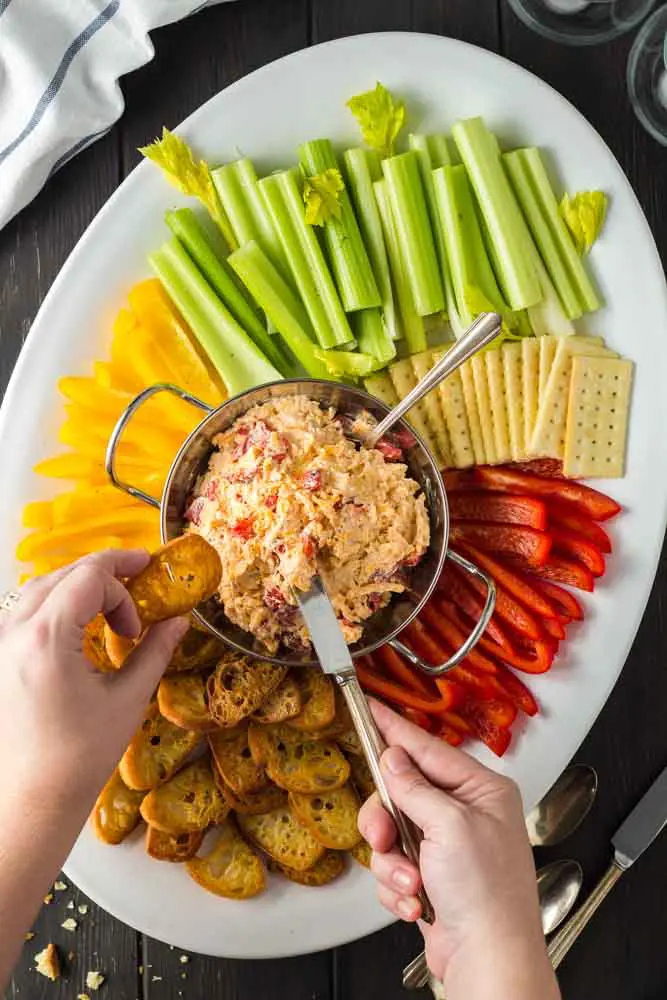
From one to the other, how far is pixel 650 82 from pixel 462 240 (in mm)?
887

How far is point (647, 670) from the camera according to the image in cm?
316

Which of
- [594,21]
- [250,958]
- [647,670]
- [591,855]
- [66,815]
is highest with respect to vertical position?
[594,21]

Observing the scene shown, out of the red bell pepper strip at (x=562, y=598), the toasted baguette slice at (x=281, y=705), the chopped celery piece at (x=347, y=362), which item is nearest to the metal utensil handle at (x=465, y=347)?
the chopped celery piece at (x=347, y=362)

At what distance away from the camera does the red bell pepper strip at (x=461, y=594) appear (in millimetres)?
2893

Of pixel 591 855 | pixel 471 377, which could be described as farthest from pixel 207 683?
pixel 591 855

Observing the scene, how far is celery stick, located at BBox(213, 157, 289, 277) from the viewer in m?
2.91

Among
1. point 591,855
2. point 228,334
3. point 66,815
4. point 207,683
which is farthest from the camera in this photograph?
point 591,855

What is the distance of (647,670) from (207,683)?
1.37m

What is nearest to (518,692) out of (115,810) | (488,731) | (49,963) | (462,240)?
(488,731)

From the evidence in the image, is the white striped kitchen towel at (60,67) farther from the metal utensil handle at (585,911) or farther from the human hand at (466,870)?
the metal utensil handle at (585,911)

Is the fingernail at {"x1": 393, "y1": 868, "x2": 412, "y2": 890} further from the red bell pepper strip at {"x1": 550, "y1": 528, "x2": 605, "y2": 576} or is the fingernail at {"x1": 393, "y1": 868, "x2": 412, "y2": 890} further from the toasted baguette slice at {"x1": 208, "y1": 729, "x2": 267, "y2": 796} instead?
the red bell pepper strip at {"x1": 550, "y1": 528, "x2": 605, "y2": 576}

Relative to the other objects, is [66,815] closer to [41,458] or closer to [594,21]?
[41,458]

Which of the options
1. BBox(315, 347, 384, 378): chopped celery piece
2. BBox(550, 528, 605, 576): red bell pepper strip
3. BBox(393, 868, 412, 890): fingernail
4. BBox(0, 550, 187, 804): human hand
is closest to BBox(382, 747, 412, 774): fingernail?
BBox(393, 868, 412, 890): fingernail

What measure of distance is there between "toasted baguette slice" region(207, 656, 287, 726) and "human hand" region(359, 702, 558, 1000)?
0.46 meters
